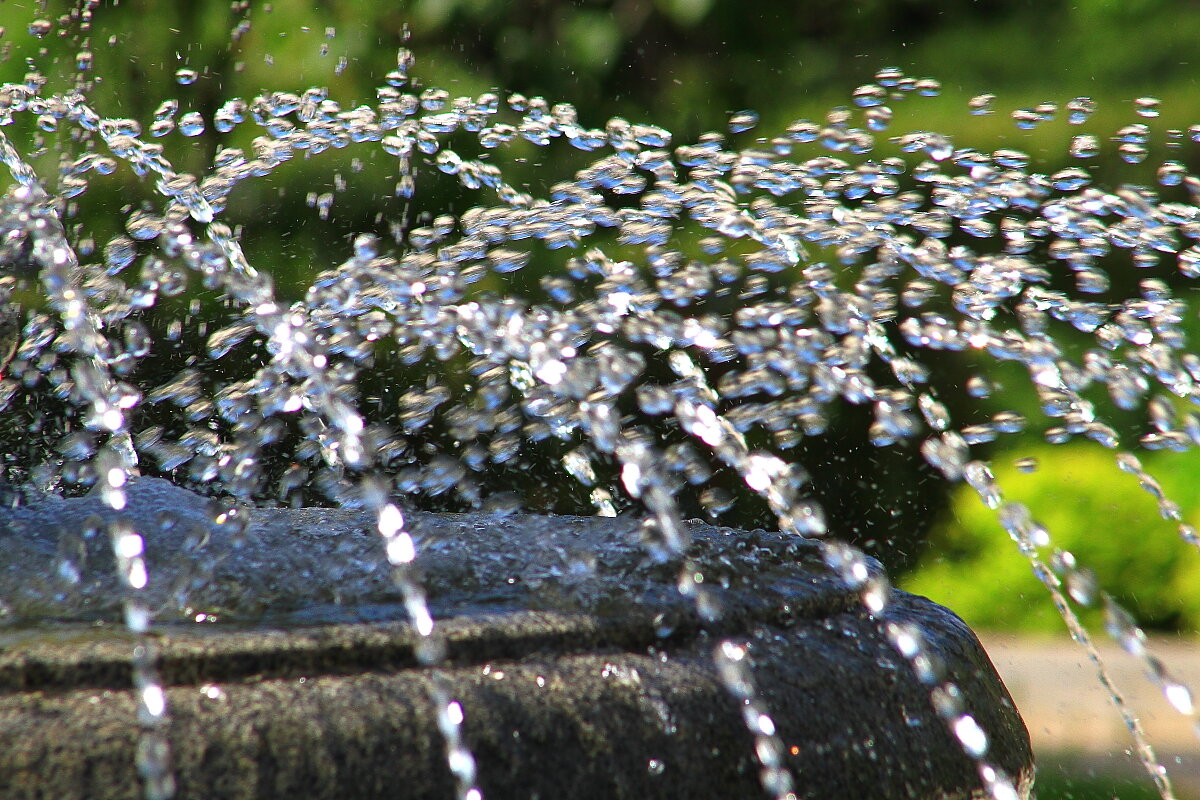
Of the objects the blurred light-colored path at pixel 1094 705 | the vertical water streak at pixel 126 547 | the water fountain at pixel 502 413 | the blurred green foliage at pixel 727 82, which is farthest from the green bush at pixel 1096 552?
the vertical water streak at pixel 126 547

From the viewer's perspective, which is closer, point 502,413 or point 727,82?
point 502,413

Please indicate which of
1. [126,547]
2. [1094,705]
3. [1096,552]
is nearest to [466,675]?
[126,547]

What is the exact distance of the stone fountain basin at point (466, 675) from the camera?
845 millimetres

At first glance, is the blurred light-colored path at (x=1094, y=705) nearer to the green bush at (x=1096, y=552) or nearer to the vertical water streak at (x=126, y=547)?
the green bush at (x=1096, y=552)

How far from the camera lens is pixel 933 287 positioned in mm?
4848

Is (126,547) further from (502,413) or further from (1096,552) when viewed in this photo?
(1096,552)

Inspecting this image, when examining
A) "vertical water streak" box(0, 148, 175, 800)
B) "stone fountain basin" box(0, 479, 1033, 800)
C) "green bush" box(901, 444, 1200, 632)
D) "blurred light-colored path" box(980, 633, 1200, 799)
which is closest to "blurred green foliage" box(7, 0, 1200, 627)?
"green bush" box(901, 444, 1200, 632)

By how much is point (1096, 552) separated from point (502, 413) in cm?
238

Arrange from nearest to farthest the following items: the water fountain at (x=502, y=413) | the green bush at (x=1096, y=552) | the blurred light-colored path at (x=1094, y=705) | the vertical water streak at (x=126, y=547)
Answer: the vertical water streak at (x=126, y=547)
the water fountain at (x=502, y=413)
the blurred light-colored path at (x=1094, y=705)
the green bush at (x=1096, y=552)

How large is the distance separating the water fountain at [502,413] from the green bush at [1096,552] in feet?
1.00

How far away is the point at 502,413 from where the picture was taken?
4574 mm

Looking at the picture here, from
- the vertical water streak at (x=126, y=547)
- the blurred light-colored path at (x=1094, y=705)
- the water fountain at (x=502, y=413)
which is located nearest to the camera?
the vertical water streak at (x=126, y=547)

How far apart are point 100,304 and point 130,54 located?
1147 mm

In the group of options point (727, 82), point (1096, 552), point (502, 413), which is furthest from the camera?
point (727, 82)
